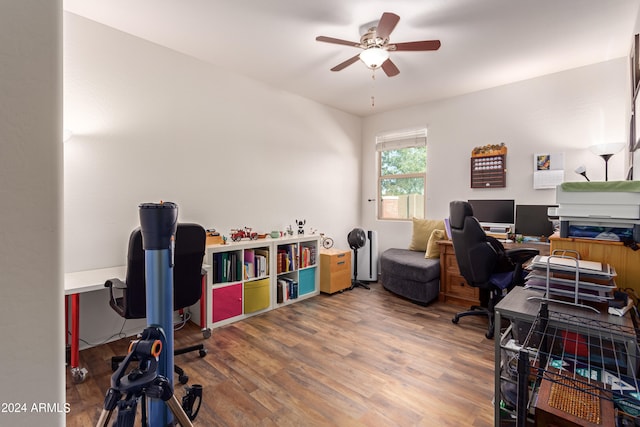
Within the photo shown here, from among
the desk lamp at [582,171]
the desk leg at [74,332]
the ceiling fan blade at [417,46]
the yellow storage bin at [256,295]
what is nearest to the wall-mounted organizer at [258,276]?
the yellow storage bin at [256,295]

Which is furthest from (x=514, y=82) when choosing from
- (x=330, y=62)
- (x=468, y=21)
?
(x=330, y=62)

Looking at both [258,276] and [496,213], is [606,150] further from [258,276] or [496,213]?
[258,276]

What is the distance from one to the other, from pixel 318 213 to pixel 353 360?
2.49 m

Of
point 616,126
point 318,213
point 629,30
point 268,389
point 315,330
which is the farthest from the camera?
point 318,213

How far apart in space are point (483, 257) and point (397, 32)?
2.17 m

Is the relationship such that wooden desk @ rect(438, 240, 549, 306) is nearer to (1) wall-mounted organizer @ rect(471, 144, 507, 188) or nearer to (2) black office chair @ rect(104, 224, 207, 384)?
(1) wall-mounted organizer @ rect(471, 144, 507, 188)

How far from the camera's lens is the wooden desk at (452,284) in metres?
3.48

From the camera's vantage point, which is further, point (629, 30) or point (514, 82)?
point (514, 82)

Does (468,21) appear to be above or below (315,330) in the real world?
above

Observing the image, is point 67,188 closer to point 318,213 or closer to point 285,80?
point 285,80

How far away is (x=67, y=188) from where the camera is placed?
235cm

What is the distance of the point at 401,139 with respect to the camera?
15.4ft
